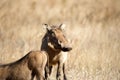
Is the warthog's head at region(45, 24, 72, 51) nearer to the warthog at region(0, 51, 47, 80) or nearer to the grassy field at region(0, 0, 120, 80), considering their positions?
the warthog at region(0, 51, 47, 80)

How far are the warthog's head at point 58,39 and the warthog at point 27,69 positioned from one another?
90 cm

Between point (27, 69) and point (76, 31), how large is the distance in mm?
6912

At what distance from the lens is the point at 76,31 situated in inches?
520

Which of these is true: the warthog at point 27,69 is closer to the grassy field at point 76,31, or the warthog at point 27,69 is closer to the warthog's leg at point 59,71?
the warthog's leg at point 59,71

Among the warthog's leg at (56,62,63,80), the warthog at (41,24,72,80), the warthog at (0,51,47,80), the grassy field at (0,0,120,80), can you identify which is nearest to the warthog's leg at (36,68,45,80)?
the warthog at (0,51,47,80)

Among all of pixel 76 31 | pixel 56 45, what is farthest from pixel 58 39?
pixel 76 31

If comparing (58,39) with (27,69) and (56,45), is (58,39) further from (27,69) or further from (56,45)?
(27,69)

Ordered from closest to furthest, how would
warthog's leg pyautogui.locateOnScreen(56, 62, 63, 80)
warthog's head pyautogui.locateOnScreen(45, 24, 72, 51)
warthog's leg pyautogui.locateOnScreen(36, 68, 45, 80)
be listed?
warthog's leg pyautogui.locateOnScreen(36, 68, 45, 80), warthog's head pyautogui.locateOnScreen(45, 24, 72, 51), warthog's leg pyautogui.locateOnScreen(56, 62, 63, 80)

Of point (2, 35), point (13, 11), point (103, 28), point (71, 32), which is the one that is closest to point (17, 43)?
point (2, 35)

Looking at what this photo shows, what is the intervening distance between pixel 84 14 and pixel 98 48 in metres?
4.32

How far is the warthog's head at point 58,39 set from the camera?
7328 millimetres

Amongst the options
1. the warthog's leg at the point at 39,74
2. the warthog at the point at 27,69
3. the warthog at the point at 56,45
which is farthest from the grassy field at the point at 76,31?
the warthog's leg at the point at 39,74

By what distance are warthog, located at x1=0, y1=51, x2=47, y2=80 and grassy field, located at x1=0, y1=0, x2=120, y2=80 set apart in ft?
8.43

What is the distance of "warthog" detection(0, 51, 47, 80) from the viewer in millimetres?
6316
